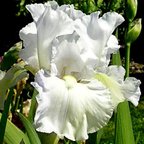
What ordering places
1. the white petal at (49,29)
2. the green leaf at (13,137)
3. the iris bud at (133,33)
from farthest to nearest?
1. the iris bud at (133,33)
2. the green leaf at (13,137)
3. the white petal at (49,29)

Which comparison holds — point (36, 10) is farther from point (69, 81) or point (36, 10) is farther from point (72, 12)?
point (69, 81)

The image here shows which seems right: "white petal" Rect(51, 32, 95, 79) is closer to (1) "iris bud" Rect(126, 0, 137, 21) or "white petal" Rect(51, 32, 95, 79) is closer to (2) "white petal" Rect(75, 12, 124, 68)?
(2) "white petal" Rect(75, 12, 124, 68)

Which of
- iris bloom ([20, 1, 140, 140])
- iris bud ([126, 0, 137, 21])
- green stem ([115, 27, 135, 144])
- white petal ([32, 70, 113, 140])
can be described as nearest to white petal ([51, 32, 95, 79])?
iris bloom ([20, 1, 140, 140])

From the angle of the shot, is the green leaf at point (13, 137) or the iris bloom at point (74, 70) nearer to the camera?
the iris bloom at point (74, 70)

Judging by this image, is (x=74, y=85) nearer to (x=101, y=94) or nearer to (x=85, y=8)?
(x=101, y=94)

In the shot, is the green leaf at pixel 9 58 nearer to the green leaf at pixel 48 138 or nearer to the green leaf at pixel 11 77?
the green leaf at pixel 11 77

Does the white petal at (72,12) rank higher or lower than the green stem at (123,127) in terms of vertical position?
higher

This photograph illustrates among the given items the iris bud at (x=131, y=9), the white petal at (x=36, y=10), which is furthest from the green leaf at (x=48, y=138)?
the iris bud at (x=131, y=9)

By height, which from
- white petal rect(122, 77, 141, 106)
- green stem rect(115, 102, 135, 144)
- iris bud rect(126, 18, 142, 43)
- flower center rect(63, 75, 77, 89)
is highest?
flower center rect(63, 75, 77, 89)
